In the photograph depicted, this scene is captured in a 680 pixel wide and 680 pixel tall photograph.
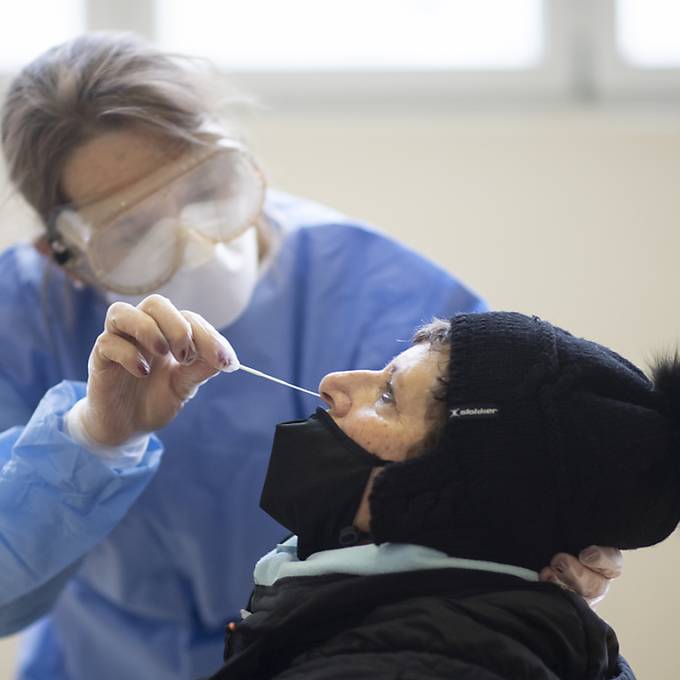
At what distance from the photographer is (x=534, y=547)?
118 centimetres

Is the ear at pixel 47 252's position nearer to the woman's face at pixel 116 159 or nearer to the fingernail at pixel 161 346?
the woman's face at pixel 116 159

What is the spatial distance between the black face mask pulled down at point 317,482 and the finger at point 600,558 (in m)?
0.23

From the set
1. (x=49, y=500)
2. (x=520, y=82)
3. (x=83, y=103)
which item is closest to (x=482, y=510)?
(x=49, y=500)

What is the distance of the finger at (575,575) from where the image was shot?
1.20 meters

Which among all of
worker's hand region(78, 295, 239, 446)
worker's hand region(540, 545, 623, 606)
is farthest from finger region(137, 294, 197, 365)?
worker's hand region(540, 545, 623, 606)

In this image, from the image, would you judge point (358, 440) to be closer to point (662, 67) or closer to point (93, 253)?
point (93, 253)

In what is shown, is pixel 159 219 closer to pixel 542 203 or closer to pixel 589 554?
pixel 589 554

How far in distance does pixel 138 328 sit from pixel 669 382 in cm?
56

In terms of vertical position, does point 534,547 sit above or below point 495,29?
below

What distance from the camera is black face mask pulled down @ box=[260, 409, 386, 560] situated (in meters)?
1.21

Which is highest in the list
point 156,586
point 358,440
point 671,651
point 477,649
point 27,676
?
point 358,440

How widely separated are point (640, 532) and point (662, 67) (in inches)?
65.3

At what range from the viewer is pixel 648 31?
263cm

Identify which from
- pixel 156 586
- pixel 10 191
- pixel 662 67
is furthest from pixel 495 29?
pixel 156 586
